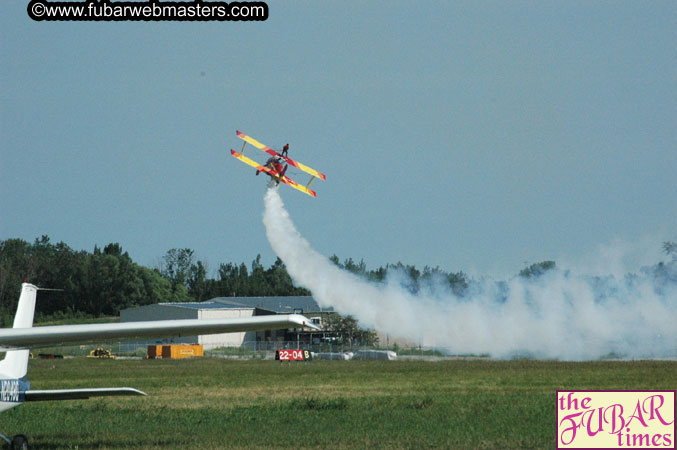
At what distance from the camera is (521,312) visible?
61031 millimetres

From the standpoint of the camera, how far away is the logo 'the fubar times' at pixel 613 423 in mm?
17844

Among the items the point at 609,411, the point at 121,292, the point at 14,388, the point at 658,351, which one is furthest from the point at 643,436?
the point at 121,292

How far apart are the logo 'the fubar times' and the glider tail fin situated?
39.8 feet

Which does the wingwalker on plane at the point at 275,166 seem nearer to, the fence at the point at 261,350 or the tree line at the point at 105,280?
the fence at the point at 261,350

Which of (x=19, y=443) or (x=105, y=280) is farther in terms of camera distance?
(x=105, y=280)

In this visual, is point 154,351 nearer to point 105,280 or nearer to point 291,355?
point 291,355

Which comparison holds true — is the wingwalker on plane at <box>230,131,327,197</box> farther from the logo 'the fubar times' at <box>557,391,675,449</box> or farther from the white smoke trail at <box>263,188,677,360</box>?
the logo 'the fubar times' at <box>557,391,675,449</box>

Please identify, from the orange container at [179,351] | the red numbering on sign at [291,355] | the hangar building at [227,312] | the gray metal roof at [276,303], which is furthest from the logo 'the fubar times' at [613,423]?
the gray metal roof at [276,303]

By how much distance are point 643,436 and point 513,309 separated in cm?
4349

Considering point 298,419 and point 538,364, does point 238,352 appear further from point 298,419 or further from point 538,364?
point 298,419

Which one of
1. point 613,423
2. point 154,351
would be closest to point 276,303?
point 154,351

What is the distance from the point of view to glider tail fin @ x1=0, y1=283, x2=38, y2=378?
21906mm

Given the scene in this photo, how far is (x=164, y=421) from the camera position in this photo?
26.0 m

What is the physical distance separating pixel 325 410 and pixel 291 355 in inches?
1819
